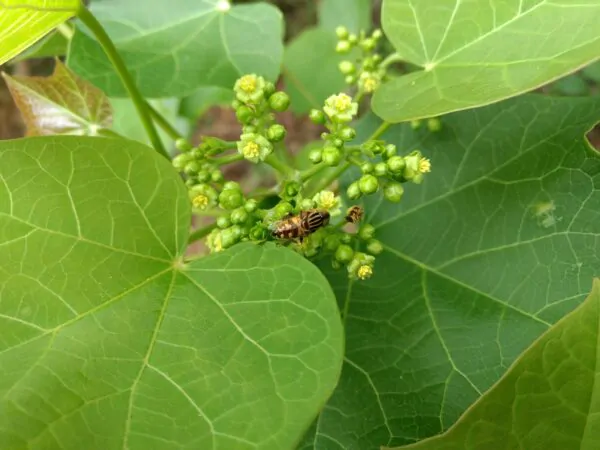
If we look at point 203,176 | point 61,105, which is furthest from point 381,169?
point 61,105

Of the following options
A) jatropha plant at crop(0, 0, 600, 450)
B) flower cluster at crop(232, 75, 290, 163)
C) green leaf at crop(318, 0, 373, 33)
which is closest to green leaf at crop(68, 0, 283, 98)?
jatropha plant at crop(0, 0, 600, 450)

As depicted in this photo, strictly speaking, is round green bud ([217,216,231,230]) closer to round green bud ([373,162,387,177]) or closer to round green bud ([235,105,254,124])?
round green bud ([235,105,254,124])

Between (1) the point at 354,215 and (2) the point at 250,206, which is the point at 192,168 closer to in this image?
(2) the point at 250,206

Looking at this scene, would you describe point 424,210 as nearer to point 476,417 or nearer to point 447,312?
point 447,312

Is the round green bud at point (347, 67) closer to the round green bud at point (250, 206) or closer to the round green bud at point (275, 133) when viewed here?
the round green bud at point (275, 133)

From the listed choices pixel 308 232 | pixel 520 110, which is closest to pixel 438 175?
pixel 520 110

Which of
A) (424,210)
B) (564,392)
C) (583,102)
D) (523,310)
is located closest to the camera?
(564,392)
